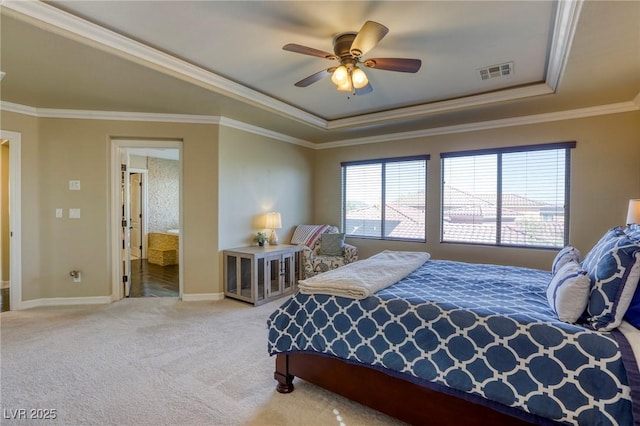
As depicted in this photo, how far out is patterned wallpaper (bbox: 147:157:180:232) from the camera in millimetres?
7418

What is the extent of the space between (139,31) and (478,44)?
2.77 meters

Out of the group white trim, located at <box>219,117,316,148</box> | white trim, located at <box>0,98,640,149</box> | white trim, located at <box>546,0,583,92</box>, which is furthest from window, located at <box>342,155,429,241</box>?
white trim, located at <box>546,0,583,92</box>

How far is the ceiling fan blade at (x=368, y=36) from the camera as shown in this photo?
2035 millimetres

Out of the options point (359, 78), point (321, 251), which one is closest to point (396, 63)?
point (359, 78)

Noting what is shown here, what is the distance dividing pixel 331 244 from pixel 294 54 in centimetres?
303

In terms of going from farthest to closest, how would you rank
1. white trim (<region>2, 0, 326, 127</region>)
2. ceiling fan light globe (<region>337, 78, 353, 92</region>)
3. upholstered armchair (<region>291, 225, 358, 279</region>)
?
upholstered armchair (<region>291, 225, 358, 279</region>) < ceiling fan light globe (<region>337, 78, 353, 92</region>) < white trim (<region>2, 0, 326, 127</region>)

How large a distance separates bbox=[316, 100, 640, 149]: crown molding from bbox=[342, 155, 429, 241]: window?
14.7 inches

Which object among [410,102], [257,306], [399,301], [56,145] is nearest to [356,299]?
[399,301]

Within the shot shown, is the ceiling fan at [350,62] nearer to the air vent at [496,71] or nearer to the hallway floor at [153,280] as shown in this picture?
the air vent at [496,71]

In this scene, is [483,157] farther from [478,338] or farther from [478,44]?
[478,338]

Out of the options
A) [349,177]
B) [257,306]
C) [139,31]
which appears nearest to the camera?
[139,31]

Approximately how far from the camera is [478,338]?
1.58m

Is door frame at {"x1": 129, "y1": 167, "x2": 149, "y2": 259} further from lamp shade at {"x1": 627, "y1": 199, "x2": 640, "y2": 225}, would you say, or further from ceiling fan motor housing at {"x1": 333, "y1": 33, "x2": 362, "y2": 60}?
lamp shade at {"x1": 627, "y1": 199, "x2": 640, "y2": 225}

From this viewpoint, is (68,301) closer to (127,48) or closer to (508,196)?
(127,48)
